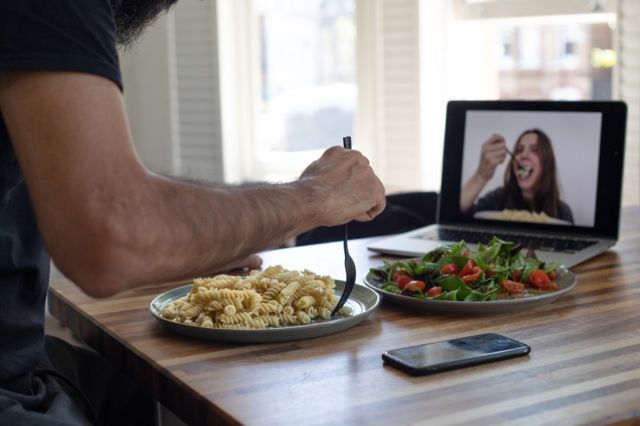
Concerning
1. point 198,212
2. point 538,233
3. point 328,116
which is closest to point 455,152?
point 538,233

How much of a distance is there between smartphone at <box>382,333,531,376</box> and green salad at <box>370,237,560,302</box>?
175 mm

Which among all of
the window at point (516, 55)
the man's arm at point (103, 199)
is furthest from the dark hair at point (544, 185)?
the window at point (516, 55)

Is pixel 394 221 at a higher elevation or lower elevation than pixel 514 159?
lower

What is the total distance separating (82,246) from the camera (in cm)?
105

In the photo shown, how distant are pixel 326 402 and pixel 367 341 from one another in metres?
0.25

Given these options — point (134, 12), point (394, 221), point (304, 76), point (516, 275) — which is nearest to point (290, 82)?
point (304, 76)

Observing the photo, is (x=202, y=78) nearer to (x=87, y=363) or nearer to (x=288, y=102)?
(x=288, y=102)

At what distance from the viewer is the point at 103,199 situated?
3.43 ft

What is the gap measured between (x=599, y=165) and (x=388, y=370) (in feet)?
3.13

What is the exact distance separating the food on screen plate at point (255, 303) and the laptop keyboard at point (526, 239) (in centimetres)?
63

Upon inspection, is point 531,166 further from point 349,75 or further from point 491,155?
point 349,75

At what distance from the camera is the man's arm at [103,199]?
1018 millimetres

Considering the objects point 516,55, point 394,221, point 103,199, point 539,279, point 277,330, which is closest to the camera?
point 103,199

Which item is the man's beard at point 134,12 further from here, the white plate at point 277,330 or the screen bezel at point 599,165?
the screen bezel at point 599,165
